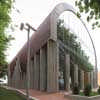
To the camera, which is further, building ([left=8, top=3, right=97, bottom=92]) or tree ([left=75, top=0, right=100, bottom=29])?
building ([left=8, top=3, right=97, bottom=92])

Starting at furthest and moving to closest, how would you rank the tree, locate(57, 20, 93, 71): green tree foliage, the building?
1. locate(57, 20, 93, 71): green tree foliage
2. the building
3. the tree

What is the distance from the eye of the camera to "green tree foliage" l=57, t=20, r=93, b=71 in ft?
83.4

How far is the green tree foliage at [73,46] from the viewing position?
83.4ft

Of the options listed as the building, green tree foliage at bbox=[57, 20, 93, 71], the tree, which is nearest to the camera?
the tree

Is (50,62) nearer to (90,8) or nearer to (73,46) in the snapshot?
(73,46)

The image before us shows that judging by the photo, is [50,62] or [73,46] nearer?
[50,62]

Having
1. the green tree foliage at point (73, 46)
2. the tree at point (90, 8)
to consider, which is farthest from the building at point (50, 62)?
the tree at point (90, 8)

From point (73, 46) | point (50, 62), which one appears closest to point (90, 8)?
point (50, 62)

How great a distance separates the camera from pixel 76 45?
28734mm

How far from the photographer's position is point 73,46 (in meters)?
28.2

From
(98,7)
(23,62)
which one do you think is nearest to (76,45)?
(23,62)

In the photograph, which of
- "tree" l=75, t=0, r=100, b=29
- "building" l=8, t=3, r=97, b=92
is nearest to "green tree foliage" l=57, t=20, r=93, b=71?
"building" l=8, t=3, r=97, b=92

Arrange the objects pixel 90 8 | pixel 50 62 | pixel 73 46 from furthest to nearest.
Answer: pixel 73 46 → pixel 50 62 → pixel 90 8

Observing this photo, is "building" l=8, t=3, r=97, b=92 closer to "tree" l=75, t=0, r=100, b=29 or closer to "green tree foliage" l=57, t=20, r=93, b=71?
"green tree foliage" l=57, t=20, r=93, b=71
